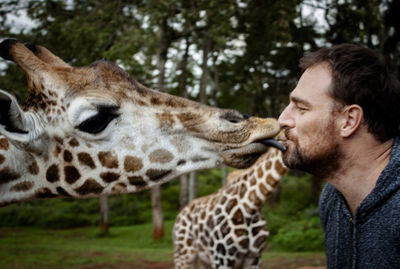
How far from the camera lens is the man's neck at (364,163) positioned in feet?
6.32

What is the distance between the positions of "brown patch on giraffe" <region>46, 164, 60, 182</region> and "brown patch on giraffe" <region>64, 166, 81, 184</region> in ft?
0.16

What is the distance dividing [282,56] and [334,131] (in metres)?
5.01

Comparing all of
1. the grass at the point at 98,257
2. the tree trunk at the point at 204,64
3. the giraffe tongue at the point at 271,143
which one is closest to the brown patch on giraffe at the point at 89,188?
the giraffe tongue at the point at 271,143

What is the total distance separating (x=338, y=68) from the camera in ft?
6.31

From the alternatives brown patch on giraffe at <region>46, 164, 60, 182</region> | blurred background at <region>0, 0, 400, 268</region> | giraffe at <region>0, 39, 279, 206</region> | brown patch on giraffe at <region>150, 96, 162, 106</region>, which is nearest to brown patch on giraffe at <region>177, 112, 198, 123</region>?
giraffe at <region>0, 39, 279, 206</region>

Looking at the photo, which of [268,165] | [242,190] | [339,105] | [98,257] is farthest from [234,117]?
[98,257]

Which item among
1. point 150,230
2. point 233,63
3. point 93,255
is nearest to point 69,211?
point 150,230

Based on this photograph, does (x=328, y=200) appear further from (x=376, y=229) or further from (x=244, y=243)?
(x=244, y=243)

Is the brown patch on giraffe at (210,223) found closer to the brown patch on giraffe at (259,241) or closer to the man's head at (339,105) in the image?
the brown patch on giraffe at (259,241)

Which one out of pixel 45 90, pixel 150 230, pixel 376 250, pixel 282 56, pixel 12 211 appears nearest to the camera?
pixel 376 250

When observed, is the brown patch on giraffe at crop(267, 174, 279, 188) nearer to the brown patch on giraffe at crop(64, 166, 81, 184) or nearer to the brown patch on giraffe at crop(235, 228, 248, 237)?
the brown patch on giraffe at crop(235, 228, 248, 237)

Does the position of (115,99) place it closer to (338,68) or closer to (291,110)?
(291,110)

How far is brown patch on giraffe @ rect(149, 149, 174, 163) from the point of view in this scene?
85.0 inches

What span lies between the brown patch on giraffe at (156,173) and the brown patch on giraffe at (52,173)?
51 centimetres
